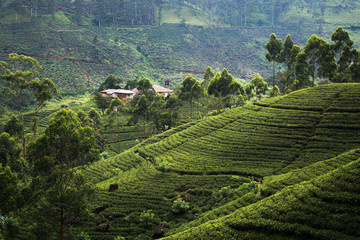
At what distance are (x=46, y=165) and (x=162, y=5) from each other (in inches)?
6990

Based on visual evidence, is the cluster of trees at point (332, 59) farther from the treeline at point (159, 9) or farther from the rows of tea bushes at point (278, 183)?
the treeline at point (159, 9)

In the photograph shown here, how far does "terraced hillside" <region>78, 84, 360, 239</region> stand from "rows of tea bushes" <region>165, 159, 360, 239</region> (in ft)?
0.17

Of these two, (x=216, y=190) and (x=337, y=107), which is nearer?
(x=216, y=190)

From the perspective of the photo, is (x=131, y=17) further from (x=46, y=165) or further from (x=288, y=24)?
(x=46, y=165)

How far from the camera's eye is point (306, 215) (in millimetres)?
15328

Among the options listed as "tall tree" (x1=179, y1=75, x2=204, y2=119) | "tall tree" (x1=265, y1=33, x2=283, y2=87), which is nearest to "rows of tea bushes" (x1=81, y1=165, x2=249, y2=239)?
"tall tree" (x1=179, y1=75, x2=204, y2=119)

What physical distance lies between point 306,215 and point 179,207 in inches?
474

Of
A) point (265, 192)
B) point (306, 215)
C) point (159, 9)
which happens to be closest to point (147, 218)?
point (265, 192)

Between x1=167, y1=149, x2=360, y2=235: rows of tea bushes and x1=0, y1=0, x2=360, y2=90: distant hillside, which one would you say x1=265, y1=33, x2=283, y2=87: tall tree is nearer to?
x1=167, y1=149, x2=360, y2=235: rows of tea bushes

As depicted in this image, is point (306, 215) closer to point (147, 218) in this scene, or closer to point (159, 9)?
point (147, 218)

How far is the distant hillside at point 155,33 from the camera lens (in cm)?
10400

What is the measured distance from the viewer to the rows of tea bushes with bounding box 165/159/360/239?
47.7 ft

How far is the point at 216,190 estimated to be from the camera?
89.4 feet

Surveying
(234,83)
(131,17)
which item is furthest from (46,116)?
(131,17)
